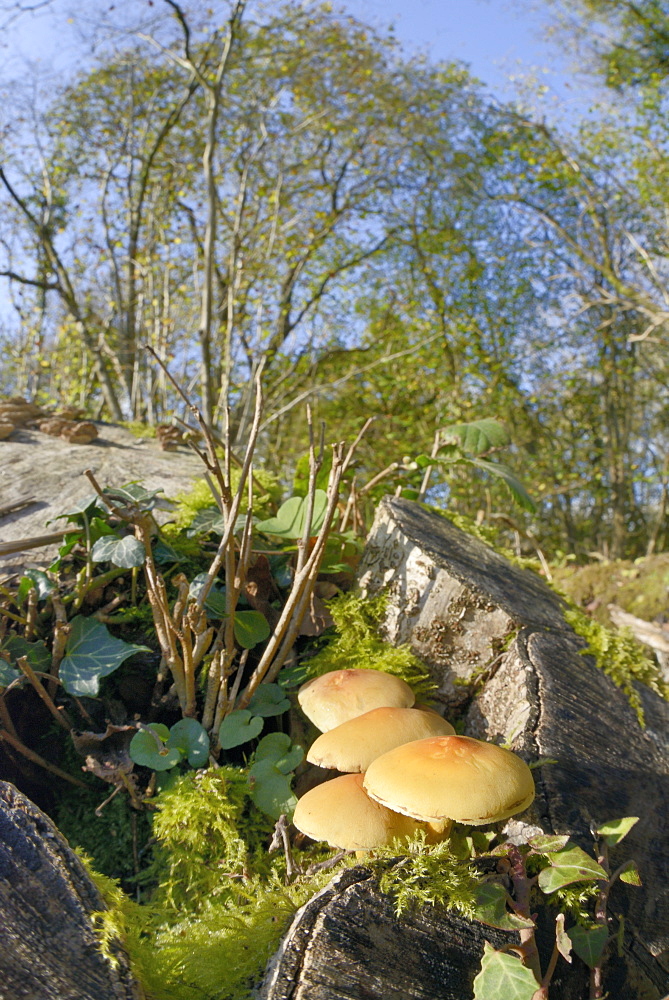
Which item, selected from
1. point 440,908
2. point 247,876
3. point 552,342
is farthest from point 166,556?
point 552,342

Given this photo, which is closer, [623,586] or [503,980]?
[503,980]

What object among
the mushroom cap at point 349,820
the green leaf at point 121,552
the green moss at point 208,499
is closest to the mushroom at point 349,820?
the mushroom cap at point 349,820

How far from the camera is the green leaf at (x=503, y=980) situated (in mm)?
914

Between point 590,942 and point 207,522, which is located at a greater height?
point 207,522

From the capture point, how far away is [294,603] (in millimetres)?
1652

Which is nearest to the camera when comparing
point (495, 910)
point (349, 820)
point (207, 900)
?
point (495, 910)

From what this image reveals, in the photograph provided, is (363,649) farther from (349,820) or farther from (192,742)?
(349,820)

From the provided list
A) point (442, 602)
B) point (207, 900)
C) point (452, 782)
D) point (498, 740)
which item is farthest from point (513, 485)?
point (207, 900)

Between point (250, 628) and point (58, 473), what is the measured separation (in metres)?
1.36

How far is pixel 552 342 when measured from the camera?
952 centimetres

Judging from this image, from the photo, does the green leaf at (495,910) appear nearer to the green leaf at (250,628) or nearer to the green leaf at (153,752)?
the green leaf at (153,752)

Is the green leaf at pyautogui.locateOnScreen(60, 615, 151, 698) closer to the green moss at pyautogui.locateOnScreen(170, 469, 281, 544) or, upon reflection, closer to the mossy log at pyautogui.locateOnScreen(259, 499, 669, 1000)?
the green moss at pyautogui.locateOnScreen(170, 469, 281, 544)

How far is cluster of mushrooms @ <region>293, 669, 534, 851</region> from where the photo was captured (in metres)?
1.02

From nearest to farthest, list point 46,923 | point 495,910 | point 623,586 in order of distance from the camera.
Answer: point 46,923, point 495,910, point 623,586
